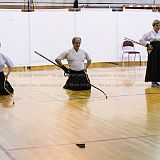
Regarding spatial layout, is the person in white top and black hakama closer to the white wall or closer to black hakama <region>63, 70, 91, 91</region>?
black hakama <region>63, 70, 91, 91</region>

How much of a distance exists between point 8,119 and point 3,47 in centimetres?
679

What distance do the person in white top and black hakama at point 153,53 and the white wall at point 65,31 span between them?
171 inches

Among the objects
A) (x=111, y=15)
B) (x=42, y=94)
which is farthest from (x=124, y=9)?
(x=42, y=94)

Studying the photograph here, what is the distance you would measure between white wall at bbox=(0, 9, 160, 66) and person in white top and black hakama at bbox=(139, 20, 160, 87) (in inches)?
171

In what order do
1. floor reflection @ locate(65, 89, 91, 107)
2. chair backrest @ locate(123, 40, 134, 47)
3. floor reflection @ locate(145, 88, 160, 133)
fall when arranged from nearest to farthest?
floor reflection @ locate(145, 88, 160, 133) < floor reflection @ locate(65, 89, 91, 107) < chair backrest @ locate(123, 40, 134, 47)

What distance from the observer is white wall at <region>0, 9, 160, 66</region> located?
13094 mm

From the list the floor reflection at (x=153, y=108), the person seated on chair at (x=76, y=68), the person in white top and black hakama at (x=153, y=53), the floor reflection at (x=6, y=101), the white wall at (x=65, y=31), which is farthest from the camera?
the white wall at (x=65, y=31)

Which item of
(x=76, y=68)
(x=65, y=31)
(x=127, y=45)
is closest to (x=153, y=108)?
(x=76, y=68)

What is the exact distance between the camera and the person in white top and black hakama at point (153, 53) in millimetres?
9805

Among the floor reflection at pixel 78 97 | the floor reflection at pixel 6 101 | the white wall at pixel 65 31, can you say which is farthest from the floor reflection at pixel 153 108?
the white wall at pixel 65 31

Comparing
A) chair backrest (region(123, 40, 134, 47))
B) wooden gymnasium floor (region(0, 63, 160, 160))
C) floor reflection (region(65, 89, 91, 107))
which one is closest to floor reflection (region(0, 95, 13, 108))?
wooden gymnasium floor (region(0, 63, 160, 160))

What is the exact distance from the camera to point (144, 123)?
6.21m

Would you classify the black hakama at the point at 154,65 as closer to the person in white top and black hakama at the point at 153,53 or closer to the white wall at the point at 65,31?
the person in white top and black hakama at the point at 153,53

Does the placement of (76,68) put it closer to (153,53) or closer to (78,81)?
(78,81)
